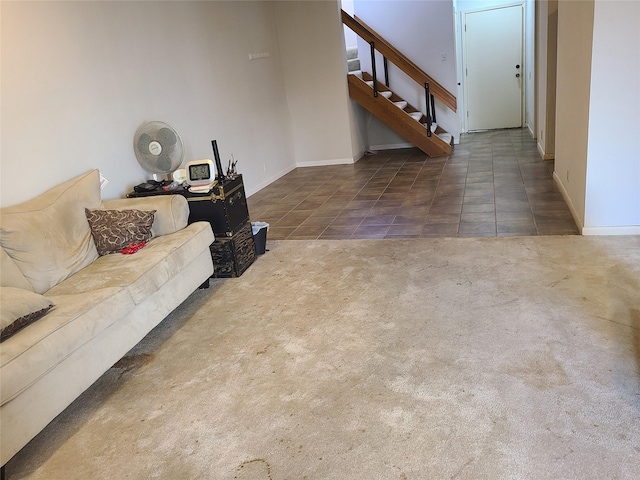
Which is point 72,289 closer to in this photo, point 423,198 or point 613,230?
point 423,198

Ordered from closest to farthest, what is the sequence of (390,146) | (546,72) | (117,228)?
→ (117,228), (546,72), (390,146)

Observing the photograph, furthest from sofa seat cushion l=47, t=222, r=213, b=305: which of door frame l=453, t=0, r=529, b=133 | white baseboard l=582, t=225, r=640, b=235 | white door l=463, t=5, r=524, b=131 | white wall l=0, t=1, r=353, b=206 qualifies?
white door l=463, t=5, r=524, b=131

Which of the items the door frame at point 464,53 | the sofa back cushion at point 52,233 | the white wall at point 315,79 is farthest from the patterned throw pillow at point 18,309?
the door frame at point 464,53

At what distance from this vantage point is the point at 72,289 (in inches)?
94.7

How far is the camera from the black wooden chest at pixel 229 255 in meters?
3.32

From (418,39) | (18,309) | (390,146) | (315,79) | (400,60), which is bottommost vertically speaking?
(390,146)

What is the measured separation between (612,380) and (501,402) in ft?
1.54

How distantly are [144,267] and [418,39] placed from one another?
587 centimetres

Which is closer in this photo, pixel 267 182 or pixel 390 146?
pixel 267 182

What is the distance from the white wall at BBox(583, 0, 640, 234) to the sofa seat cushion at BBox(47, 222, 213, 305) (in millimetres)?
2658

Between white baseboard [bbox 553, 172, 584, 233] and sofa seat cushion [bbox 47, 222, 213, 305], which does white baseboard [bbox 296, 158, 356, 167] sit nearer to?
white baseboard [bbox 553, 172, 584, 233]

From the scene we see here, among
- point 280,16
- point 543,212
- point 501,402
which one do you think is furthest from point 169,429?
point 280,16

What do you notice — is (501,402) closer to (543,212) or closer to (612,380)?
(612,380)

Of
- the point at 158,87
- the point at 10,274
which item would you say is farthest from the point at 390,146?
the point at 10,274
